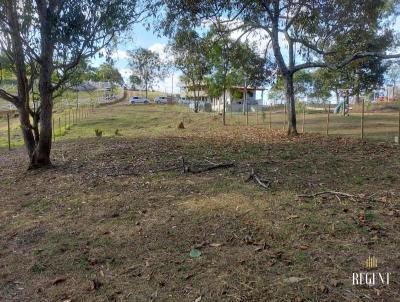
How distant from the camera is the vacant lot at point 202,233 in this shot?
145 inches

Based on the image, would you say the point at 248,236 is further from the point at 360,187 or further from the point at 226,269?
the point at 360,187

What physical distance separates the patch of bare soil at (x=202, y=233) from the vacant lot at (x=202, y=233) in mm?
16

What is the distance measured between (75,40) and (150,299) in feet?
22.5

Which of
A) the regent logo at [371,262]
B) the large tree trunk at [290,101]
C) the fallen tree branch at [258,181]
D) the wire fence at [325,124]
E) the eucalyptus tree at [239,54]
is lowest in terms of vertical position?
the regent logo at [371,262]

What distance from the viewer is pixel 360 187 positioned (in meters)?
6.54

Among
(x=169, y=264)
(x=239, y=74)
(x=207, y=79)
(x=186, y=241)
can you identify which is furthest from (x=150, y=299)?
(x=207, y=79)

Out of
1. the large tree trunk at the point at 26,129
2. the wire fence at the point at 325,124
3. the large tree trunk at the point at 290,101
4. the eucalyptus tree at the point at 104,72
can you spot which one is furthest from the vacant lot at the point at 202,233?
the large tree trunk at the point at 290,101

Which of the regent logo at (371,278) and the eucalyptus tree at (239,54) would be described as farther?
the eucalyptus tree at (239,54)

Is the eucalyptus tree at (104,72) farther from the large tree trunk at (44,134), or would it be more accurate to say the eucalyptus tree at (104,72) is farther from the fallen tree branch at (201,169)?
the fallen tree branch at (201,169)

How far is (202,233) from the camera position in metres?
4.87

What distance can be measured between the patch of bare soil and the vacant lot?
0.6 inches

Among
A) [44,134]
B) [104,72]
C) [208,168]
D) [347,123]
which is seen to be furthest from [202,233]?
[104,72]

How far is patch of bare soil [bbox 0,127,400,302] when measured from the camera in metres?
3.67

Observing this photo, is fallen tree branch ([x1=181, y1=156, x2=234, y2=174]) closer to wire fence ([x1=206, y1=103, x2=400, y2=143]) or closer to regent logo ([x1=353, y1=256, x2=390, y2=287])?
regent logo ([x1=353, y1=256, x2=390, y2=287])
